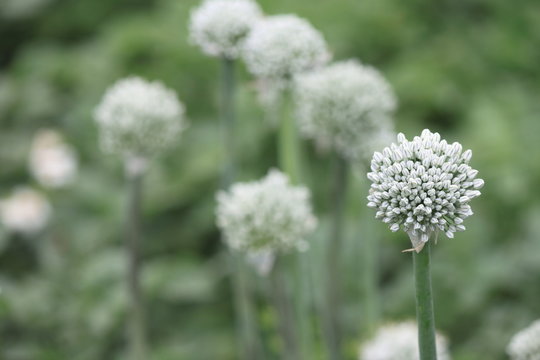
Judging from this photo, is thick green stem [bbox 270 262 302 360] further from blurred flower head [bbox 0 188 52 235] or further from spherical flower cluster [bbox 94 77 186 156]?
blurred flower head [bbox 0 188 52 235]

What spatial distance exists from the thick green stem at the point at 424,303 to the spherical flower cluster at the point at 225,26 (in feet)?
2.33

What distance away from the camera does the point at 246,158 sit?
8.82 feet

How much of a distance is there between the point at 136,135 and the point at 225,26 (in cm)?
28

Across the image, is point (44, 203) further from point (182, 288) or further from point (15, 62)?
point (15, 62)

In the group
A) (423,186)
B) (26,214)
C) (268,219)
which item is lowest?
(423,186)

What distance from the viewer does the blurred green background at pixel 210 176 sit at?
2057 millimetres

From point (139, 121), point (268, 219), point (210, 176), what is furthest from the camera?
point (210, 176)

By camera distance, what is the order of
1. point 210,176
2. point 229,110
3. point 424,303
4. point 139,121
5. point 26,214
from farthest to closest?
point 210,176
point 26,214
point 139,121
point 229,110
point 424,303

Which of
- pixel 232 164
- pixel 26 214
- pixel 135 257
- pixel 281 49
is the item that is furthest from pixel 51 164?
pixel 281 49

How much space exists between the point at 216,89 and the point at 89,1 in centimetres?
120

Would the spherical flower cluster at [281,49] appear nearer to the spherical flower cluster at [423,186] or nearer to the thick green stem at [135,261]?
the thick green stem at [135,261]

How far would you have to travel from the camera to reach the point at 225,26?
4.90 ft

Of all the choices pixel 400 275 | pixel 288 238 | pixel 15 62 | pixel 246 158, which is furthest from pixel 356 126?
pixel 15 62

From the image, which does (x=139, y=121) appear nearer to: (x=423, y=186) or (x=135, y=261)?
(x=135, y=261)
